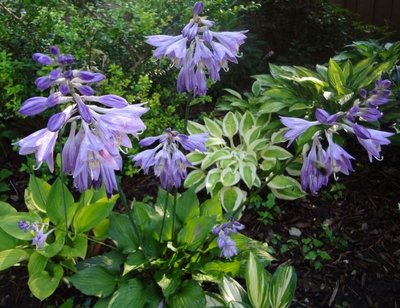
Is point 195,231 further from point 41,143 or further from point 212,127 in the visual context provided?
point 212,127

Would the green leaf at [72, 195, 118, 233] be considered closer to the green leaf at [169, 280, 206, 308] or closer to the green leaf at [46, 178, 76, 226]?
the green leaf at [46, 178, 76, 226]

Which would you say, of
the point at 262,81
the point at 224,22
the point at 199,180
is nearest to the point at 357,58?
the point at 262,81

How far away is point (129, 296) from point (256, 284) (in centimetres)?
65

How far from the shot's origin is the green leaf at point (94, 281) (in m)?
2.33

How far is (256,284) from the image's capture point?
2.39 meters

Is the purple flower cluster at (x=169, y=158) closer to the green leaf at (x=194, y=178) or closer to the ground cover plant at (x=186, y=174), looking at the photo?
the ground cover plant at (x=186, y=174)

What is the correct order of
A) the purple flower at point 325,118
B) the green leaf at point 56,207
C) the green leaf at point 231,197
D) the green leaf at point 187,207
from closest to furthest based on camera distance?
the purple flower at point 325,118
the green leaf at point 56,207
the green leaf at point 187,207
the green leaf at point 231,197

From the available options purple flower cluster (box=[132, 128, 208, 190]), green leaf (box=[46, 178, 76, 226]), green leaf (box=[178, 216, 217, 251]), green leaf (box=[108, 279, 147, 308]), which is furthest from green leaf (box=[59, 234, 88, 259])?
purple flower cluster (box=[132, 128, 208, 190])

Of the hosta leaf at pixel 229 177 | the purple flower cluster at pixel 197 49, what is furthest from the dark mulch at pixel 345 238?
the purple flower cluster at pixel 197 49

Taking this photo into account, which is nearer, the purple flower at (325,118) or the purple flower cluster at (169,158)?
the purple flower at (325,118)

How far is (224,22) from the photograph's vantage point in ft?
13.1

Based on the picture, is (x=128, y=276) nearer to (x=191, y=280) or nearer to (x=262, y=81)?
(x=191, y=280)

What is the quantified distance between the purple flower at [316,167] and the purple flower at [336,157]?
18 mm

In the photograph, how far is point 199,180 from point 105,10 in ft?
5.76
